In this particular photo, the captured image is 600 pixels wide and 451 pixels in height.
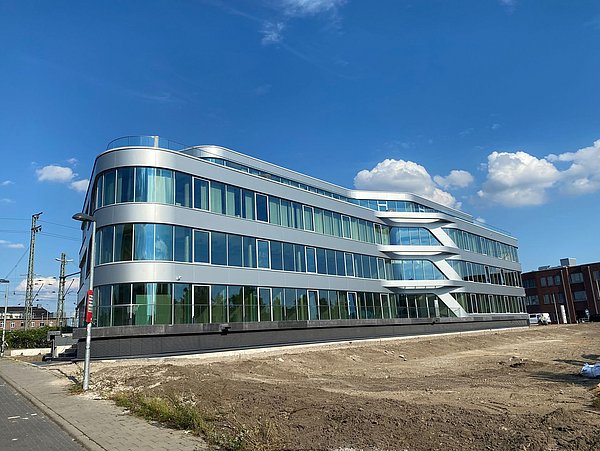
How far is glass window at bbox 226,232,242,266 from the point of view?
102 ft

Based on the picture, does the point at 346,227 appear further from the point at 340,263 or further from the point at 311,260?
the point at 311,260

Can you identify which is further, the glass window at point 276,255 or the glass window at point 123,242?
the glass window at point 276,255

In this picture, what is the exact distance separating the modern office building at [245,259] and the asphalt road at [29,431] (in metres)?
11.8

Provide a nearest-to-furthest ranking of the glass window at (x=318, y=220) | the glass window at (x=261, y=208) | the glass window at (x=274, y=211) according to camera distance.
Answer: the glass window at (x=261, y=208), the glass window at (x=274, y=211), the glass window at (x=318, y=220)

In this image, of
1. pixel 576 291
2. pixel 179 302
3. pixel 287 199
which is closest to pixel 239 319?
pixel 179 302

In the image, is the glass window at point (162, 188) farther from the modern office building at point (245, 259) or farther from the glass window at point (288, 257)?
the glass window at point (288, 257)

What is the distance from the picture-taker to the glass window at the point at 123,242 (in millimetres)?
26891

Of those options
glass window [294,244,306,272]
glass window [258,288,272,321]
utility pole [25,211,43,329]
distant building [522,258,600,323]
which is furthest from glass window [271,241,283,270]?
distant building [522,258,600,323]

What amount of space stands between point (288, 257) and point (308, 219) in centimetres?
452

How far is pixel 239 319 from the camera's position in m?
30.4

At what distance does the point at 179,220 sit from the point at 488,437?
2323 cm

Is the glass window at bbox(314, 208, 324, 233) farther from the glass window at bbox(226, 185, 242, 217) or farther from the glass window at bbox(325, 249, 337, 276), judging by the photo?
the glass window at bbox(226, 185, 242, 217)

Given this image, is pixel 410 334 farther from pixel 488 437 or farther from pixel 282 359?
pixel 488 437

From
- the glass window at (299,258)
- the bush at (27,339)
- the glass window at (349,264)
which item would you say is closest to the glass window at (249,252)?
the glass window at (299,258)
